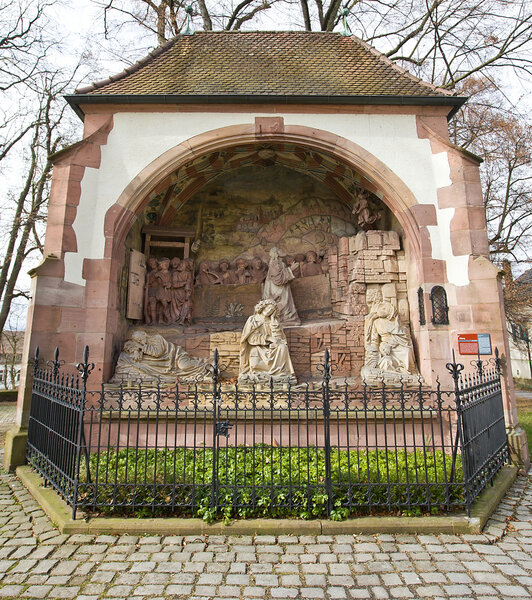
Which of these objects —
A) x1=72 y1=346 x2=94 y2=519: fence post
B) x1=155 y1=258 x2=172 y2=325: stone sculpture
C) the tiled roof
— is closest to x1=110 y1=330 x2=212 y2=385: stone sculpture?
x1=155 y1=258 x2=172 y2=325: stone sculpture

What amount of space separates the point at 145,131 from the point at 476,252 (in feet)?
22.1

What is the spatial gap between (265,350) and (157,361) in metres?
2.09

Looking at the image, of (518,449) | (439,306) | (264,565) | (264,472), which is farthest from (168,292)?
(518,449)

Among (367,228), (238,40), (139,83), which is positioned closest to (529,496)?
(367,228)

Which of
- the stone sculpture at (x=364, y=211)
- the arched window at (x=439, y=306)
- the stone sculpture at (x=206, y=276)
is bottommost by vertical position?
the arched window at (x=439, y=306)

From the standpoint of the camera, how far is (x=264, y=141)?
28.4ft

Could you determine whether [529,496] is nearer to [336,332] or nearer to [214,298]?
[336,332]

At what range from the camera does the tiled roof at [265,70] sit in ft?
28.6

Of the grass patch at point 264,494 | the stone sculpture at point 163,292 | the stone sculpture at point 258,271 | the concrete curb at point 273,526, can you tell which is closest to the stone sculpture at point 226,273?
the stone sculpture at point 258,271

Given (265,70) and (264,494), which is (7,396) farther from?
(264,494)

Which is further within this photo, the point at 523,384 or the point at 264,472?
the point at 523,384

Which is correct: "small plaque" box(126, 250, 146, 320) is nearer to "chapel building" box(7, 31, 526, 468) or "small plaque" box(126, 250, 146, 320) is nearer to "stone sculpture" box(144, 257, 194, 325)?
"chapel building" box(7, 31, 526, 468)

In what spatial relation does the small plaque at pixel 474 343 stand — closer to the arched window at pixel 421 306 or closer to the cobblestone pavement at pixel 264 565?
the arched window at pixel 421 306

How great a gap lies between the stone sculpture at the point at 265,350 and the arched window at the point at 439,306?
9.09 ft
